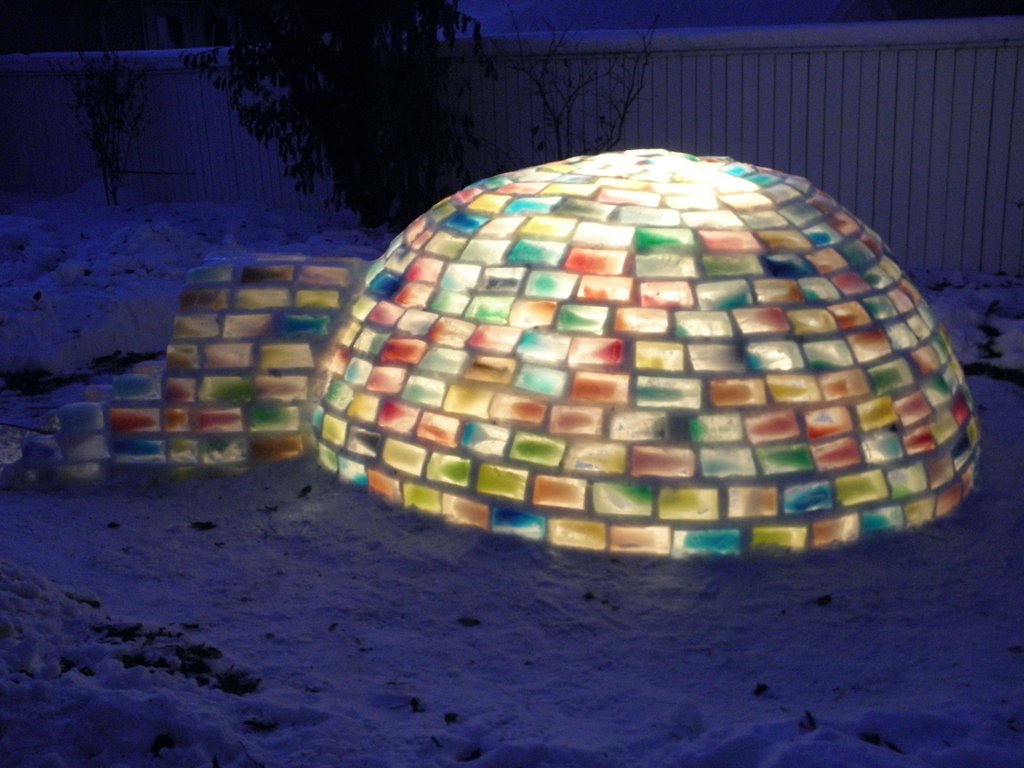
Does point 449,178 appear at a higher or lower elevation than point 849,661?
higher

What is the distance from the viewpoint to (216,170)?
497 inches

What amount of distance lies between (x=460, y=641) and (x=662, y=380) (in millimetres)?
1047

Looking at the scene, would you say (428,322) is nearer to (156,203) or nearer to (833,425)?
(833,425)

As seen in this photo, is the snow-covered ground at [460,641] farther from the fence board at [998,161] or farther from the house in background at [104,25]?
the house in background at [104,25]

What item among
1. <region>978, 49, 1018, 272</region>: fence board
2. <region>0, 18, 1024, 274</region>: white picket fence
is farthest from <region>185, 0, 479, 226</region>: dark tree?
<region>978, 49, 1018, 272</region>: fence board

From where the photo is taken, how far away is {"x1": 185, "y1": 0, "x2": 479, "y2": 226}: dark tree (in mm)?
9539

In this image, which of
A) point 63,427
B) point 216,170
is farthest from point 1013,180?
point 216,170

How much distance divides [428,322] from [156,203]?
33.8 feet

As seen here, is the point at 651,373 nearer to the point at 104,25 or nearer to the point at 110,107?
the point at 110,107

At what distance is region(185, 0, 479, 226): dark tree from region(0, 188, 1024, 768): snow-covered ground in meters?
6.05

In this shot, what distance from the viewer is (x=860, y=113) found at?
8430mm

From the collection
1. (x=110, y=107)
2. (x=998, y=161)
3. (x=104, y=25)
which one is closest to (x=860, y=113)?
(x=998, y=161)

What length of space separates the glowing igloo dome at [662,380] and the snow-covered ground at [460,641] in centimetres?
15

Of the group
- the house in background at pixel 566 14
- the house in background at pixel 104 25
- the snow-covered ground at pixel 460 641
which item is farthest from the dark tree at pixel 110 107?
the snow-covered ground at pixel 460 641
